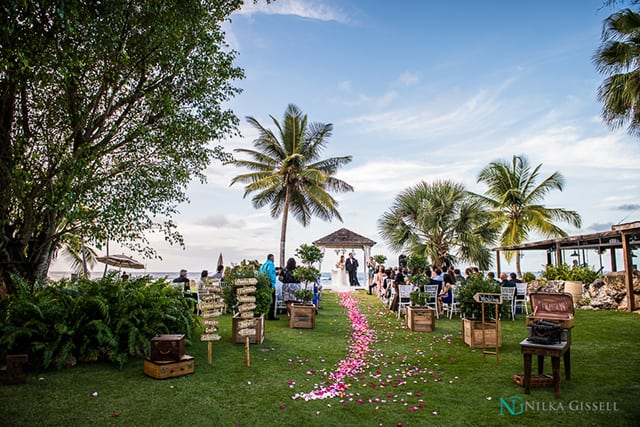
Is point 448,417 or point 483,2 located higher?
point 483,2

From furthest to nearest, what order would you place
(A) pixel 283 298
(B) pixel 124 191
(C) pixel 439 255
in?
(C) pixel 439 255
(A) pixel 283 298
(B) pixel 124 191

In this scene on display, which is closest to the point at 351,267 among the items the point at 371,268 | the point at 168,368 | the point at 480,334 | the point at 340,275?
the point at 340,275

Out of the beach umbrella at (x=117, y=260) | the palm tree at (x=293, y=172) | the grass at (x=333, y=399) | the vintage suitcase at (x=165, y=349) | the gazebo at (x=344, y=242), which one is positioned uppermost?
the palm tree at (x=293, y=172)

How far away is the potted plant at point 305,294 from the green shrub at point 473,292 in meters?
3.65

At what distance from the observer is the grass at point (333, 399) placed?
4238 millimetres

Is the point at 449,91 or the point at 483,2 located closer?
the point at 483,2

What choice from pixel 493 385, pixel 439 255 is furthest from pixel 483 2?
pixel 439 255

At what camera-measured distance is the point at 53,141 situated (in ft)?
24.1

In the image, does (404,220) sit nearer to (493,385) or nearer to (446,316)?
(446,316)

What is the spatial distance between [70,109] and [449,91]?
1017cm

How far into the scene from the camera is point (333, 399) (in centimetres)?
489

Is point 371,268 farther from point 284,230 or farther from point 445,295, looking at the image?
point 445,295

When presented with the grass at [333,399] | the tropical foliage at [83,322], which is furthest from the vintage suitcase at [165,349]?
the tropical foliage at [83,322]

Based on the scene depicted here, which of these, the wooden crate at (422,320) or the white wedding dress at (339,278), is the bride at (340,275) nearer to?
the white wedding dress at (339,278)
